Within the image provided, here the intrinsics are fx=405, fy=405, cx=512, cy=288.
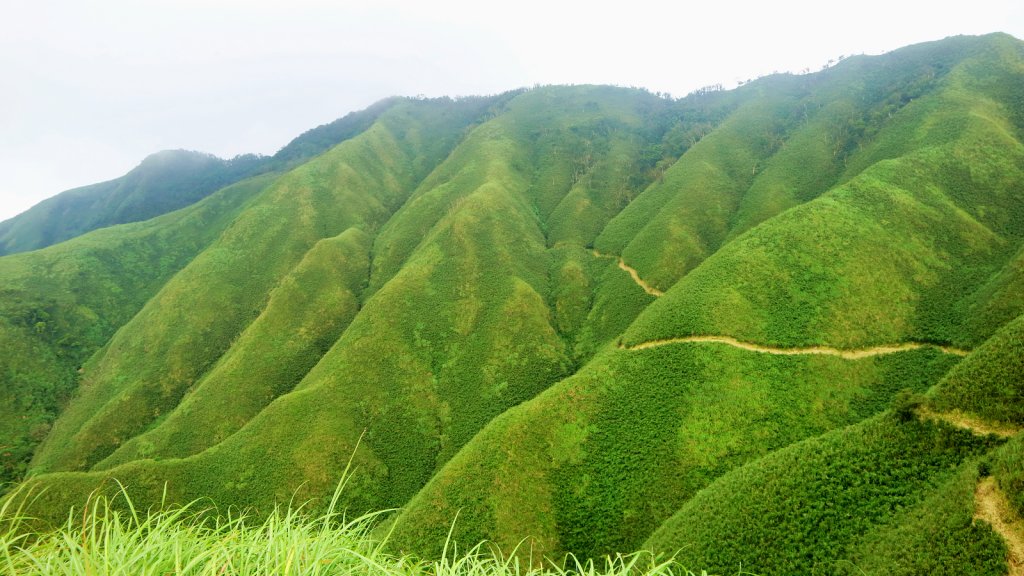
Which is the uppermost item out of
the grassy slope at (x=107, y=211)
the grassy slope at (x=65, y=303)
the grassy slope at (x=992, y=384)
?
the grassy slope at (x=107, y=211)

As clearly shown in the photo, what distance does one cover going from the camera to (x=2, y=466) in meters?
66.7

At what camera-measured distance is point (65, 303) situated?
95.5 metres

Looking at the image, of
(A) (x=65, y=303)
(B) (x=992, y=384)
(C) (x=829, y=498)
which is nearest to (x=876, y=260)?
(B) (x=992, y=384)

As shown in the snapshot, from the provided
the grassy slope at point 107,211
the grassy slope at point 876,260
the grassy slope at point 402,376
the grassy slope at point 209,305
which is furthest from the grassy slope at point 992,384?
the grassy slope at point 107,211

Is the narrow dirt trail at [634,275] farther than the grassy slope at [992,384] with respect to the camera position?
Yes

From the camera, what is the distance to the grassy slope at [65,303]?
75312mm

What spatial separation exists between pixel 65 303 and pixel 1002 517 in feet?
496

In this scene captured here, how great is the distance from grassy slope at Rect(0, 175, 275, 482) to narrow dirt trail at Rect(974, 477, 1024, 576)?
118078 millimetres

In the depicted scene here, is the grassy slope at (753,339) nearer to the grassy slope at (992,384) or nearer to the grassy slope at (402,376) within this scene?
the grassy slope at (992,384)

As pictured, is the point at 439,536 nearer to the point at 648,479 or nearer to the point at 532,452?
the point at 532,452

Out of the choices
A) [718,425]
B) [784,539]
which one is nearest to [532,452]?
[718,425]

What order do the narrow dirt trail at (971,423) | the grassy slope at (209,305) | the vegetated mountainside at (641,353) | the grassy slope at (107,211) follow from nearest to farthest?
1. the narrow dirt trail at (971,423)
2. the vegetated mountainside at (641,353)
3. the grassy slope at (209,305)
4. the grassy slope at (107,211)

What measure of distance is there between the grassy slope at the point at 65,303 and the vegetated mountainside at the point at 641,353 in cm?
433

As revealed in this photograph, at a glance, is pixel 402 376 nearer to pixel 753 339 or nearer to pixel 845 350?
pixel 753 339
